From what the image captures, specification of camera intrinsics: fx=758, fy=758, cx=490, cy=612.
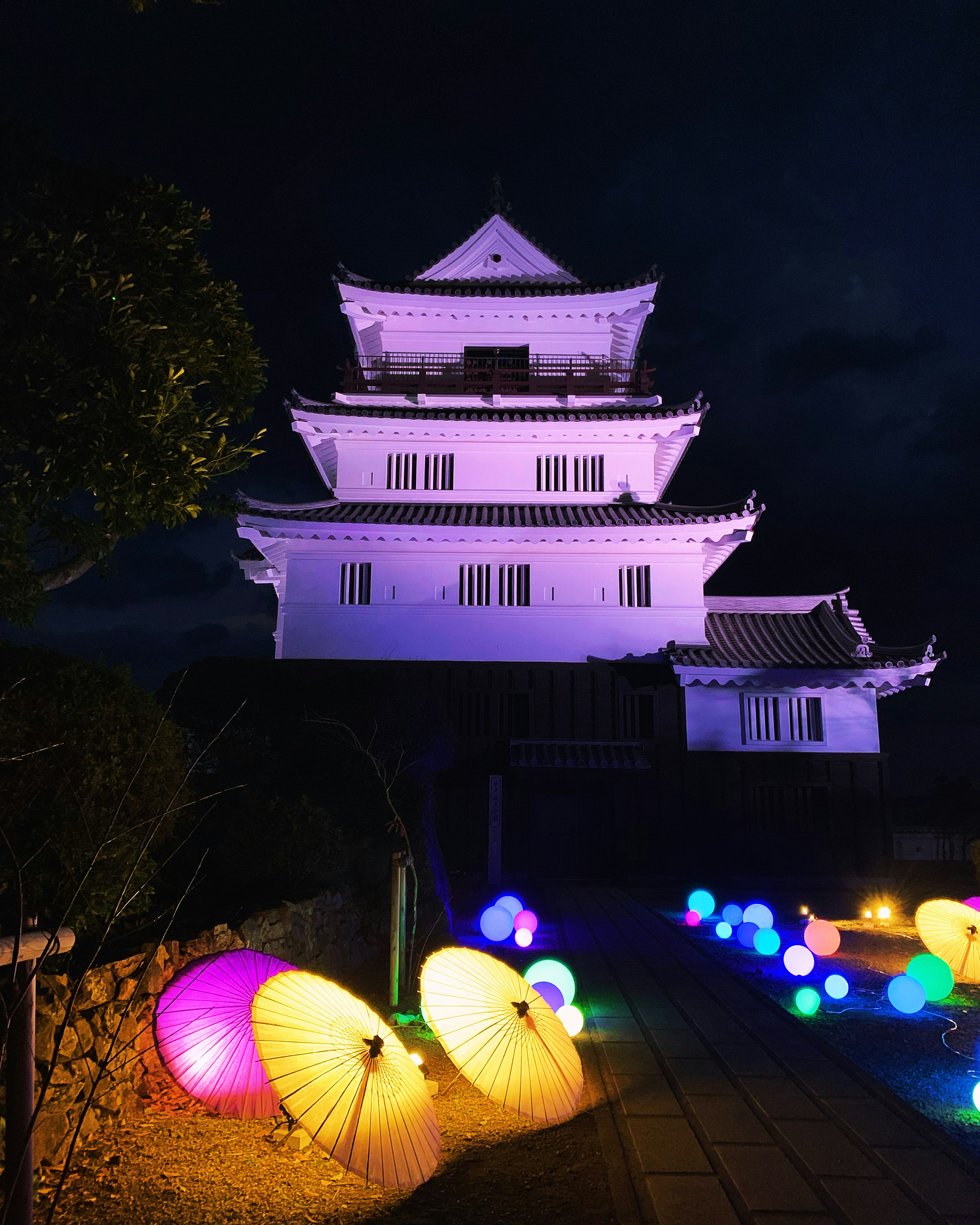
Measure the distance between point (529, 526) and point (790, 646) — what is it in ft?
26.2

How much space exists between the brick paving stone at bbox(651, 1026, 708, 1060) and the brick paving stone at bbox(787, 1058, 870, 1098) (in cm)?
79

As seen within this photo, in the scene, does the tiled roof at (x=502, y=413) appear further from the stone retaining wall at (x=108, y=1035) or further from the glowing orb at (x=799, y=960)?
the stone retaining wall at (x=108, y=1035)

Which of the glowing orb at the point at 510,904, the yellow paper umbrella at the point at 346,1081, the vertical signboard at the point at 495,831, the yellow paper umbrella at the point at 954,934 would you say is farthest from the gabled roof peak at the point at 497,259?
the yellow paper umbrella at the point at 346,1081

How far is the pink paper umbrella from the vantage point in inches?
197

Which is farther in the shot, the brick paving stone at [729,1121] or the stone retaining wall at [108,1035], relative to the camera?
the brick paving stone at [729,1121]

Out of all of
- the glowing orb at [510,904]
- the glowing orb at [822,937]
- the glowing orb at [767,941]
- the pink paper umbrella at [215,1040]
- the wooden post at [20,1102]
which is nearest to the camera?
the wooden post at [20,1102]

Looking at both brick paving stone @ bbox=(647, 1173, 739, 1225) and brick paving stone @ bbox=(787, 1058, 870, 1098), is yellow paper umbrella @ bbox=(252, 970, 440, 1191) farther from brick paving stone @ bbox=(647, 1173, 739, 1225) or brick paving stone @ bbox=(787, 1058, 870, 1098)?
brick paving stone @ bbox=(787, 1058, 870, 1098)

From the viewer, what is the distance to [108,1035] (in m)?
5.20

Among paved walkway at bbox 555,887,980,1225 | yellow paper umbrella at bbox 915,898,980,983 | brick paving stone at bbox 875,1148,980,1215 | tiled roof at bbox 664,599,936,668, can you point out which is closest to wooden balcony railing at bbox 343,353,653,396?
tiled roof at bbox 664,599,936,668

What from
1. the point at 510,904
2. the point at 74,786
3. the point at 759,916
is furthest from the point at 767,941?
the point at 74,786

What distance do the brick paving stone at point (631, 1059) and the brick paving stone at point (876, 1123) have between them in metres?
1.46

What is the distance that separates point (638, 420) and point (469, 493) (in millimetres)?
5076

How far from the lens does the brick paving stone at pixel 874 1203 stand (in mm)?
4234

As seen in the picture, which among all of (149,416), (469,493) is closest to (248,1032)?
(149,416)
